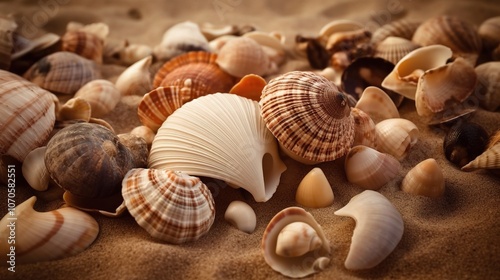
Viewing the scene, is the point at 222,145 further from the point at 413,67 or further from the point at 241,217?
the point at 413,67

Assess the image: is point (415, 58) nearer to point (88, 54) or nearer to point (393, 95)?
point (393, 95)

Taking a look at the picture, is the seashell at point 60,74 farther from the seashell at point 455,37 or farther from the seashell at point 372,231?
the seashell at point 455,37

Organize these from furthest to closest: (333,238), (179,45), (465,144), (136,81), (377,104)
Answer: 1. (179,45)
2. (136,81)
3. (377,104)
4. (465,144)
5. (333,238)

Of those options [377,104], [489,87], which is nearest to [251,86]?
[377,104]

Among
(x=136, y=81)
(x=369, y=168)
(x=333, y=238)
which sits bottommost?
(x=333, y=238)

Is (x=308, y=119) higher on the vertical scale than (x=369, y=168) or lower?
higher

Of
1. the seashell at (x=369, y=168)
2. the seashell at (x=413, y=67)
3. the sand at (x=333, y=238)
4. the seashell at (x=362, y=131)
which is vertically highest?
the seashell at (x=413, y=67)

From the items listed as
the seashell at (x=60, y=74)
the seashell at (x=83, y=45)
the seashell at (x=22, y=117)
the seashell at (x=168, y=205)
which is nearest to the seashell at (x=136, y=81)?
the seashell at (x=60, y=74)
